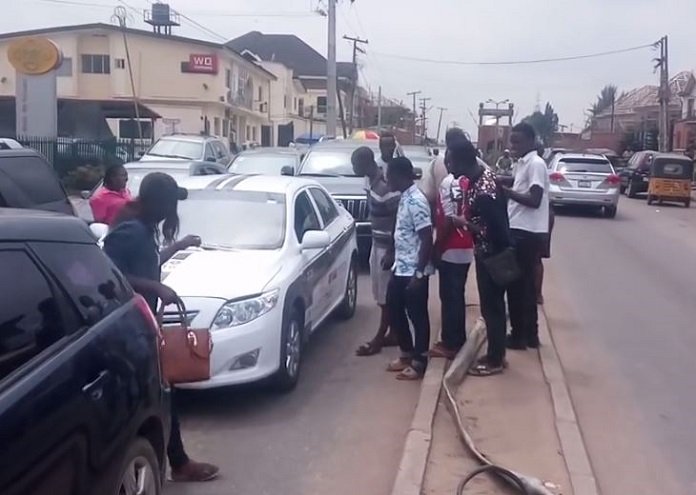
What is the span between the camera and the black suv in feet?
12.2

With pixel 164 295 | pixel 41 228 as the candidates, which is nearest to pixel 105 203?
pixel 164 295

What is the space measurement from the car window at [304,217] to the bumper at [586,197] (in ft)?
58.2

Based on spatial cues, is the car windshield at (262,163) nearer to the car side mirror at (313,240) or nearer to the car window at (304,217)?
the car window at (304,217)

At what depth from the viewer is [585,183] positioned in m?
26.9

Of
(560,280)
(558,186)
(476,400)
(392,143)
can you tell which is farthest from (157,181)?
(558,186)

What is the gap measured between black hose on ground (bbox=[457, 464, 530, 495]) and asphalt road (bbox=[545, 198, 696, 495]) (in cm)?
61

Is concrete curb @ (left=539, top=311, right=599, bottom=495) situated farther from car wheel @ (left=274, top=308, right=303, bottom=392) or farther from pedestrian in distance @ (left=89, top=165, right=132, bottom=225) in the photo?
pedestrian in distance @ (left=89, top=165, right=132, bottom=225)

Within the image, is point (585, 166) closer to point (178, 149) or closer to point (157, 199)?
point (178, 149)

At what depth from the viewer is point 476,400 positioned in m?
7.91

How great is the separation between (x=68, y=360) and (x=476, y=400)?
14.2 feet

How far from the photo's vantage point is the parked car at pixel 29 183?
9336mm

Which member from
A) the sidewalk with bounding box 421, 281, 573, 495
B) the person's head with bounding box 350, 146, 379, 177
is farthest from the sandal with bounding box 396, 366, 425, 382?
the person's head with bounding box 350, 146, 379, 177

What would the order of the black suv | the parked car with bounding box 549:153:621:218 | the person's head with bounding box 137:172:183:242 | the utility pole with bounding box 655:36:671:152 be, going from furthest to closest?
the utility pole with bounding box 655:36:671:152, the parked car with bounding box 549:153:621:218, the person's head with bounding box 137:172:183:242, the black suv

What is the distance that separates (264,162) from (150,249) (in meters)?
14.6
